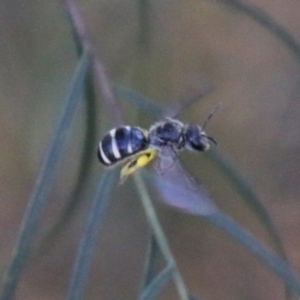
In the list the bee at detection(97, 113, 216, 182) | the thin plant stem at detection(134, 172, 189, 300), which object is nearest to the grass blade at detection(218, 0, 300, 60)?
the bee at detection(97, 113, 216, 182)

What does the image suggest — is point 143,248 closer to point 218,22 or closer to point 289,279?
point 218,22

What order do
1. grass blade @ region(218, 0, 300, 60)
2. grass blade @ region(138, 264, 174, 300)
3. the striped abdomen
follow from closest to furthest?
1. grass blade @ region(138, 264, 174, 300)
2. the striped abdomen
3. grass blade @ region(218, 0, 300, 60)

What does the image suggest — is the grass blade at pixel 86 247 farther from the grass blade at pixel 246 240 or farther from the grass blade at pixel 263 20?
the grass blade at pixel 263 20

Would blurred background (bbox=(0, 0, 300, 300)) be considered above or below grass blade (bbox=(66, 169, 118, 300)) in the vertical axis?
above

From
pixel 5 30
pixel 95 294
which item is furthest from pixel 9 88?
pixel 95 294

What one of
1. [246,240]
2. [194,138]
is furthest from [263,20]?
[246,240]

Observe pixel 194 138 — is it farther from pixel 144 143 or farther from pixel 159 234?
pixel 159 234

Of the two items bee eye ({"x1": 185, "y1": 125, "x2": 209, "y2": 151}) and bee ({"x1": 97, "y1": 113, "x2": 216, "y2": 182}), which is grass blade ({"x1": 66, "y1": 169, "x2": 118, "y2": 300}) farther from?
bee eye ({"x1": 185, "y1": 125, "x2": 209, "y2": 151})
